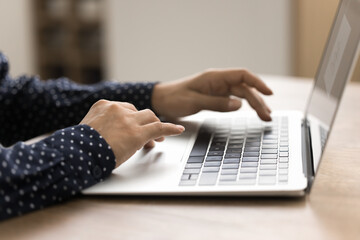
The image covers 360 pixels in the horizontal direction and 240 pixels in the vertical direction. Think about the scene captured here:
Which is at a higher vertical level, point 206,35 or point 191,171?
point 191,171

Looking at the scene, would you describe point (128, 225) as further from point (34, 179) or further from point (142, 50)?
point (142, 50)

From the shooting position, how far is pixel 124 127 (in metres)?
0.74

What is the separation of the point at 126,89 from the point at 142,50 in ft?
6.47

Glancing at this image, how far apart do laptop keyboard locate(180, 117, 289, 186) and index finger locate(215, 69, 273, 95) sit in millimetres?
56

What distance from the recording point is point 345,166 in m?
0.77

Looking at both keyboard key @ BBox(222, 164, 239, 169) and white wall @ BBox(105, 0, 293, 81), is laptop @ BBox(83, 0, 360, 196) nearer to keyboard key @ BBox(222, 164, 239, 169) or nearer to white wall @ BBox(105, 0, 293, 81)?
keyboard key @ BBox(222, 164, 239, 169)

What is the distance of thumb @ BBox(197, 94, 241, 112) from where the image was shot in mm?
1016

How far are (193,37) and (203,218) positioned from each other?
2.33m

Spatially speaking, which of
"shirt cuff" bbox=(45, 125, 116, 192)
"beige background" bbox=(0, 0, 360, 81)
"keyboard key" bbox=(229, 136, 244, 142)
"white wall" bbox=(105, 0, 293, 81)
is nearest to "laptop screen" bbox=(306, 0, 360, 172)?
"keyboard key" bbox=(229, 136, 244, 142)

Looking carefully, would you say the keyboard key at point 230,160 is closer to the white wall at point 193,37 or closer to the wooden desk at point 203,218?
the wooden desk at point 203,218

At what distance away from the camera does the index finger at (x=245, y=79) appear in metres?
1.02

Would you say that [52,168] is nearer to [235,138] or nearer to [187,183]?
[187,183]

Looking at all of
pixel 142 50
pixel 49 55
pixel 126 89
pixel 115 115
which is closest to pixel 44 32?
pixel 49 55

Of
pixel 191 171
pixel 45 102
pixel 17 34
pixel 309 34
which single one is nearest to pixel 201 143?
pixel 191 171
